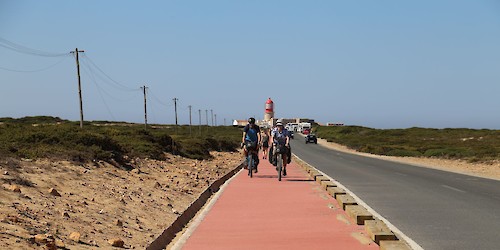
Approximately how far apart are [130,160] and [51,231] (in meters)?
13.8

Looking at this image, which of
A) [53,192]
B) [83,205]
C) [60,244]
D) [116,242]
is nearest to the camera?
[60,244]

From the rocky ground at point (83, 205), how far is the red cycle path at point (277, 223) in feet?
3.70

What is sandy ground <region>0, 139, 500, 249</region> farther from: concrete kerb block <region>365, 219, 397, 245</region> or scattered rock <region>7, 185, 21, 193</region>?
concrete kerb block <region>365, 219, 397, 245</region>

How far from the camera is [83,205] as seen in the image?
37.4 ft

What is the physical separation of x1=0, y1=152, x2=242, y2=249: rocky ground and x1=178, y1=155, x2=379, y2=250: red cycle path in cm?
113

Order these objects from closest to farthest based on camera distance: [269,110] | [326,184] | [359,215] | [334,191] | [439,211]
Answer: [359,215] < [439,211] < [334,191] < [326,184] < [269,110]

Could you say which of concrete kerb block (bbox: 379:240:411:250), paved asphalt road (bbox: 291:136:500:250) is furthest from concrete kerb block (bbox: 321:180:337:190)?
concrete kerb block (bbox: 379:240:411:250)

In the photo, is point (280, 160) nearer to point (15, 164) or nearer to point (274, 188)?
point (274, 188)

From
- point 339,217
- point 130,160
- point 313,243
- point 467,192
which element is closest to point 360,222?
point 339,217

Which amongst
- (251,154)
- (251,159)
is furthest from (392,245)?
(251,159)

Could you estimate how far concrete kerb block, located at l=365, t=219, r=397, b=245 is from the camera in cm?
780

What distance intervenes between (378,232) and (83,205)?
20.5ft

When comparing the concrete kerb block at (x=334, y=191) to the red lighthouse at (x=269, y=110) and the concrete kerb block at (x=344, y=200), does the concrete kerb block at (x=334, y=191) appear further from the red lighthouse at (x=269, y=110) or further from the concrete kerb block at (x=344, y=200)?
the red lighthouse at (x=269, y=110)

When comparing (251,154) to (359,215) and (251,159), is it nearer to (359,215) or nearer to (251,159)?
(251,159)
